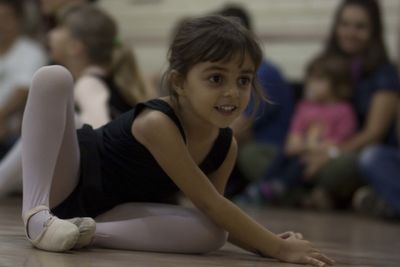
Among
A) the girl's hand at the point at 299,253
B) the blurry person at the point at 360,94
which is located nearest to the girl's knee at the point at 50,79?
the girl's hand at the point at 299,253

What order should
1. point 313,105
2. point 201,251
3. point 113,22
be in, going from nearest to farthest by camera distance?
point 201,251
point 113,22
point 313,105

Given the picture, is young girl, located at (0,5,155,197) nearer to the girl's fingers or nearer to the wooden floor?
the wooden floor

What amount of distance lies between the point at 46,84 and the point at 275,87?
329 cm

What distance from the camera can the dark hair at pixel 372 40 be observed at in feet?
17.4

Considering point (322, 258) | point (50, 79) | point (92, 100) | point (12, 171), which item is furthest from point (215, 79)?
point (92, 100)

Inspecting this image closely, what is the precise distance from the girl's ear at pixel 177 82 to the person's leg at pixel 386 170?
271 centimetres

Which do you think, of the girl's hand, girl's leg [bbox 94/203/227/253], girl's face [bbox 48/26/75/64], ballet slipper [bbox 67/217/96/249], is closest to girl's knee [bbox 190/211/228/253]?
girl's leg [bbox 94/203/227/253]

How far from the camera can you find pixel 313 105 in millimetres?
5578

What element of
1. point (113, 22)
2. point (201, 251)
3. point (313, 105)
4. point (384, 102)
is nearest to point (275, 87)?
point (313, 105)

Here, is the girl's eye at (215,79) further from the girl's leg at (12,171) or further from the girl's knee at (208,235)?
the girl's leg at (12,171)

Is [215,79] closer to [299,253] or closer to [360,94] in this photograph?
[299,253]

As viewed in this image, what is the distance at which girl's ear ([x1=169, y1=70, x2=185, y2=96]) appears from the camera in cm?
243

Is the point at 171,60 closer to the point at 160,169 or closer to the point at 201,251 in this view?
the point at 160,169

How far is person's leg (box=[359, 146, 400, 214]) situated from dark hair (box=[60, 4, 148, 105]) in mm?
1530
